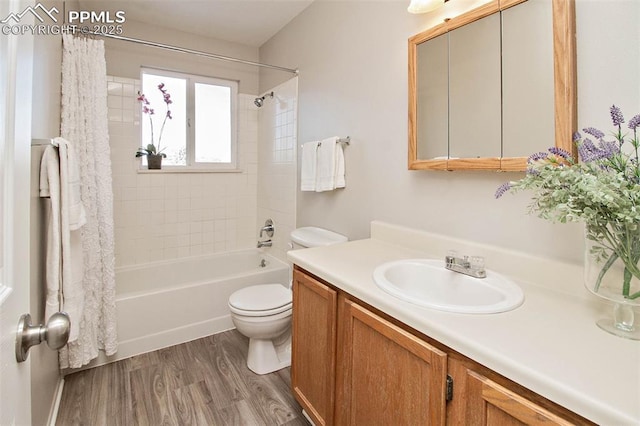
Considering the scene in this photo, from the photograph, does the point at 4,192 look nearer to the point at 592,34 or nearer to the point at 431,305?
the point at 431,305

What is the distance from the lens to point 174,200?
297 centimetres

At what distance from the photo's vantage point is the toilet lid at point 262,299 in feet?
6.35

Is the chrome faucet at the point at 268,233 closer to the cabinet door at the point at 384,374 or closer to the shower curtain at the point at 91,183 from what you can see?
→ the shower curtain at the point at 91,183

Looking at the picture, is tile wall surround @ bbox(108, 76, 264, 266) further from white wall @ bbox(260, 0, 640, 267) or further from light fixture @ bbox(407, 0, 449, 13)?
light fixture @ bbox(407, 0, 449, 13)

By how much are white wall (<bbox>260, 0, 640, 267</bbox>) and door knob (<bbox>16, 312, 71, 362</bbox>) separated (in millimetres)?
1374

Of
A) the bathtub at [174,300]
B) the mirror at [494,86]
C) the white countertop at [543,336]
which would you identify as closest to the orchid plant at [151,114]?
the bathtub at [174,300]

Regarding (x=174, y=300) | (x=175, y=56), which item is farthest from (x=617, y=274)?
(x=175, y=56)

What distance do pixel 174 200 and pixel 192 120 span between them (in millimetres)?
803

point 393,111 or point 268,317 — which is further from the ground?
point 393,111

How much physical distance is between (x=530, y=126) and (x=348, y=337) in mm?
1022

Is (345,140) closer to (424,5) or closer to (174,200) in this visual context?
(424,5)

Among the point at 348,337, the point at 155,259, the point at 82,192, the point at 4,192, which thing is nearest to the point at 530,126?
the point at 348,337

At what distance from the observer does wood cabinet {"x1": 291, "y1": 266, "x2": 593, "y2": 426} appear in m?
0.72

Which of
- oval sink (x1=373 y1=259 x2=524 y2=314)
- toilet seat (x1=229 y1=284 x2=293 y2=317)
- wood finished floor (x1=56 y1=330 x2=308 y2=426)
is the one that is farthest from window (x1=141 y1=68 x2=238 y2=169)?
oval sink (x1=373 y1=259 x2=524 y2=314)
